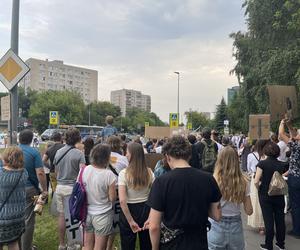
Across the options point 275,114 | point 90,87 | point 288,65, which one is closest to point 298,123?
point 288,65

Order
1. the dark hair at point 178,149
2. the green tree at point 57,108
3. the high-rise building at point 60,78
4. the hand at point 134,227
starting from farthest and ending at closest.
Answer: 1. the high-rise building at point 60,78
2. the green tree at point 57,108
3. the hand at point 134,227
4. the dark hair at point 178,149

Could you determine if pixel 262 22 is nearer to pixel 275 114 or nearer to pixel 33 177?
pixel 275 114

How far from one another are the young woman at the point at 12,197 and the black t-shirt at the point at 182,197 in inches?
89.8

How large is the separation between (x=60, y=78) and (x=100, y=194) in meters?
135

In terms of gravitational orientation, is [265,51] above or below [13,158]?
above

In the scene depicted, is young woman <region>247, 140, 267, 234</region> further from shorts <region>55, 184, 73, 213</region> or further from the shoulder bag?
shorts <region>55, 184, 73, 213</region>

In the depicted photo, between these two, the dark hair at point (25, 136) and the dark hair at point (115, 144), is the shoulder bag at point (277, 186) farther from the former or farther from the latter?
the dark hair at point (25, 136)

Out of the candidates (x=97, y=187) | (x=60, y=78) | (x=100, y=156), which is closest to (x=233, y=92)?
(x=100, y=156)

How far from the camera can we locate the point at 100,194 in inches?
190

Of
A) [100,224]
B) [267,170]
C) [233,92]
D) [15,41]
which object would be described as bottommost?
[100,224]

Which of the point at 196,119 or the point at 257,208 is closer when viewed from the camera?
the point at 257,208

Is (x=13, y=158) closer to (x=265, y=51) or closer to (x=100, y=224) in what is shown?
(x=100, y=224)

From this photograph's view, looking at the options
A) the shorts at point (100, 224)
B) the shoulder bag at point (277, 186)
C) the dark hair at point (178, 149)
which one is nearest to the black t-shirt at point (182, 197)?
the dark hair at point (178, 149)

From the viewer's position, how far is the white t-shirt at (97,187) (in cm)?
480
